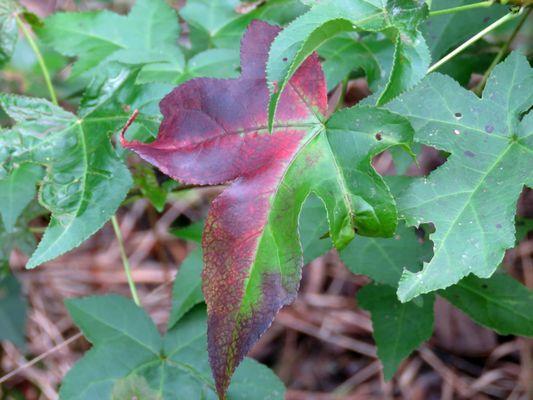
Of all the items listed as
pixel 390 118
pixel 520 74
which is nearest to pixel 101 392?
pixel 390 118

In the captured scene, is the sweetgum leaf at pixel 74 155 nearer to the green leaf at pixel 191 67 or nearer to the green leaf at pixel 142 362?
the green leaf at pixel 191 67

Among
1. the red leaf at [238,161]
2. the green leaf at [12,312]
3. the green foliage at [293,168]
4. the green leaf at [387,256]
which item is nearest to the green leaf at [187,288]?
the green foliage at [293,168]

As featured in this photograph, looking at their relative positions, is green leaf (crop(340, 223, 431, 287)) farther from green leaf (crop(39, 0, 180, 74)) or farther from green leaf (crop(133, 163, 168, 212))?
green leaf (crop(39, 0, 180, 74))

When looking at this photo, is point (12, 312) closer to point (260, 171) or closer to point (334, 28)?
point (260, 171)

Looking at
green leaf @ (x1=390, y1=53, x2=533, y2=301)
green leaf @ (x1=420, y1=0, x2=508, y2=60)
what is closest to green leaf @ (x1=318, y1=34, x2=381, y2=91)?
green leaf @ (x1=420, y1=0, x2=508, y2=60)

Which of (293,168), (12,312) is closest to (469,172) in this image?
(293,168)

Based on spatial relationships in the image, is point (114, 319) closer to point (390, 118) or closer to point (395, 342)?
point (395, 342)

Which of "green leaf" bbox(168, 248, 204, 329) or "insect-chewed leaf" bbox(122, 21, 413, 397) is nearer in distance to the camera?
"insect-chewed leaf" bbox(122, 21, 413, 397)
